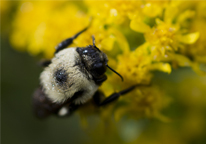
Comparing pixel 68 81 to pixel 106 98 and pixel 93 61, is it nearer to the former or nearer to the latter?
pixel 93 61

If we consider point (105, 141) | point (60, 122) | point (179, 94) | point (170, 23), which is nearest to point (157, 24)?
point (170, 23)

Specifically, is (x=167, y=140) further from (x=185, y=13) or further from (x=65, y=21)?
(x=65, y=21)

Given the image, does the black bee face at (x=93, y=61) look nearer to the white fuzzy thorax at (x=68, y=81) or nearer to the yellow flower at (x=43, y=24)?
the white fuzzy thorax at (x=68, y=81)

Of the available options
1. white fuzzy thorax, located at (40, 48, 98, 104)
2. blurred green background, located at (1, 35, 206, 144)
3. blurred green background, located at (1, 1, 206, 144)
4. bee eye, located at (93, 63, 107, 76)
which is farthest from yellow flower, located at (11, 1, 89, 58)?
bee eye, located at (93, 63, 107, 76)

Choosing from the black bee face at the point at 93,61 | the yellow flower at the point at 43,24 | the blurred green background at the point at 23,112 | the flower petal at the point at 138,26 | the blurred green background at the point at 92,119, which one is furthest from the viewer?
the blurred green background at the point at 23,112

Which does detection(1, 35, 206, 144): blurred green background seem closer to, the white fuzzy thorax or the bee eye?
the white fuzzy thorax

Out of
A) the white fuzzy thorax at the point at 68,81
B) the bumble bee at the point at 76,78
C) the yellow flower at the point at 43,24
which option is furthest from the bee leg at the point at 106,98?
the yellow flower at the point at 43,24
